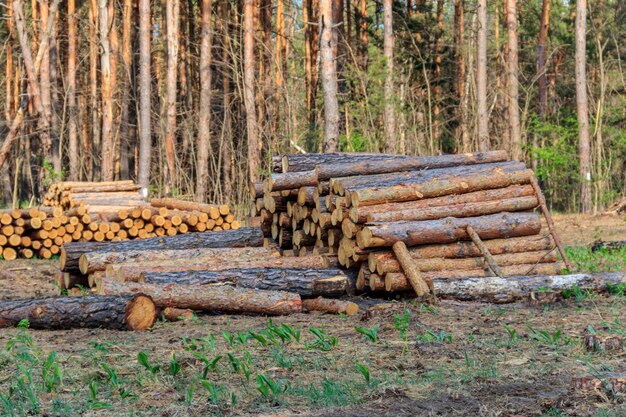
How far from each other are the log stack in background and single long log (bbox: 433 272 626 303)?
25.6 feet

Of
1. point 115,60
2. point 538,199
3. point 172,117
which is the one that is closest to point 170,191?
point 172,117

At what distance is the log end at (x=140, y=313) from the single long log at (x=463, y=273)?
9.20ft

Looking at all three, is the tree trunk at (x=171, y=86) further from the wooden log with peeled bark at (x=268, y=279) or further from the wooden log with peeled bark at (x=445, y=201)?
the wooden log with peeled bark at (x=268, y=279)

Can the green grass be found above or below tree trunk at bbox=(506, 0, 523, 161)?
below

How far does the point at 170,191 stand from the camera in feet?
80.1

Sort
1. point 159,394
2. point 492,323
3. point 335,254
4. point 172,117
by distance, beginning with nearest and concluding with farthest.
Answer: point 159,394 → point 492,323 → point 335,254 → point 172,117

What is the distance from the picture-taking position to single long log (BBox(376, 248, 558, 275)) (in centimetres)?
945

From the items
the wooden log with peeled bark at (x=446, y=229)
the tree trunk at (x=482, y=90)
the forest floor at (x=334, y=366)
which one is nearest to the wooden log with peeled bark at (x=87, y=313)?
the forest floor at (x=334, y=366)

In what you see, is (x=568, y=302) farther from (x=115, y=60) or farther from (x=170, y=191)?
(x=115, y=60)

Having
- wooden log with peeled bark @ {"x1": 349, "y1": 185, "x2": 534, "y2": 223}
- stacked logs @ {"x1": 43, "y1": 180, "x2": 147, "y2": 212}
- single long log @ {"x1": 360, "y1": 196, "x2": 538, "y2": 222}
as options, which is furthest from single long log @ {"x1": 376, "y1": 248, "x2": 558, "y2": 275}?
stacked logs @ {"x1": 43, "y1": 180, "x2": 147, "y2": 212}

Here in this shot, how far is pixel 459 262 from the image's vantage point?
9859 mm

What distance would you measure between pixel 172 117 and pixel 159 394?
757 inches

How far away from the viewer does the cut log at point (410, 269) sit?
916 centimetres

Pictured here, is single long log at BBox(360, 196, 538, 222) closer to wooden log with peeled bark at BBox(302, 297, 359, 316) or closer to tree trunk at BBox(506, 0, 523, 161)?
wooden log with peeled bark at BBox(302, 297, 359, 316)
